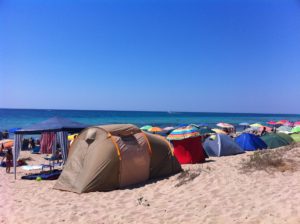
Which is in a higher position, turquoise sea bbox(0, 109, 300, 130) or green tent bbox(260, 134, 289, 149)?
green tent bbox(260, 134, 289, 149)

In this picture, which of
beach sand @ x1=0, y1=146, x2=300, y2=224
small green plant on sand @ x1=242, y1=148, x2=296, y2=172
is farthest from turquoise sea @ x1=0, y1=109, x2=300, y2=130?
small green plant on sand @ x1=242, y1=148, x2=296, y2=172

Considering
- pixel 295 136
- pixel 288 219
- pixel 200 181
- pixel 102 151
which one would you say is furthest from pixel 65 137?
pixel 295 136

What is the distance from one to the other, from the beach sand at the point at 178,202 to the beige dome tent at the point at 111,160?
411mm

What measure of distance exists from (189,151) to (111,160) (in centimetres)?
488

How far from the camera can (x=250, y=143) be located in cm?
1772

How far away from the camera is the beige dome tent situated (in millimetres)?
8938

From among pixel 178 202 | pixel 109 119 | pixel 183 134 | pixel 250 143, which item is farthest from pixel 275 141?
pixel 109 119

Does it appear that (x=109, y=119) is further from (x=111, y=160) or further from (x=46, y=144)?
(x=111, y=160)

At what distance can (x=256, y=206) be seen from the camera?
19.4ft

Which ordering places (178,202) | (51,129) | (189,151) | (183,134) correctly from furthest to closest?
(183,134)
(189,151)
(51,129)
(178,202)

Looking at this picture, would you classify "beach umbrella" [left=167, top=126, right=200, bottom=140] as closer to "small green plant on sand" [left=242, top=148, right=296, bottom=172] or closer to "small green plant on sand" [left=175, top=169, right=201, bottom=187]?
"small green plant on sand" [left=175, top=169, right=201, bottom=187]

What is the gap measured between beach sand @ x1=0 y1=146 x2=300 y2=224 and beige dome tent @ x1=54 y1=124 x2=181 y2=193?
411mm

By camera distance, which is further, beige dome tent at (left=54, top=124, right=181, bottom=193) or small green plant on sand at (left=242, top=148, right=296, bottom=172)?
beige dome tent at (left=54, top=124, right=181, bottom=193)

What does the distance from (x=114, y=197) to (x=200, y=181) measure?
227 cm
